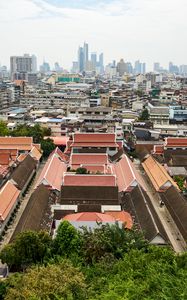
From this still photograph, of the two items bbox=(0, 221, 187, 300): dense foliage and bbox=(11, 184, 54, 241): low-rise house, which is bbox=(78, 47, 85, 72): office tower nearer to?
bbox=(11, 184, 54, 241): low-rise house

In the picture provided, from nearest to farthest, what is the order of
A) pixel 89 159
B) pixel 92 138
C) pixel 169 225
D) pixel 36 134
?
pixel 169 225, pixel 89 159, pixel 92 138, pixel 36 134

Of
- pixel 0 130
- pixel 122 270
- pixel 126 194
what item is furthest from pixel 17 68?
pixel 122 270

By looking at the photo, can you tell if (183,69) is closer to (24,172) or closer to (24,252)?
(24,172)

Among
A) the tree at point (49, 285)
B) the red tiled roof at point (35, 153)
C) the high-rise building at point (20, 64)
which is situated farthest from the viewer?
the high-rise building at point (20, 64)

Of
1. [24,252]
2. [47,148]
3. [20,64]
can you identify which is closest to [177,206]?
[24,252]

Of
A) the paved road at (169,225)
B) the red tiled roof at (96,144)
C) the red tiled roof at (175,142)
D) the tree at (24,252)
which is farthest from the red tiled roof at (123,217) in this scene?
the red tiled roof at (175,142)

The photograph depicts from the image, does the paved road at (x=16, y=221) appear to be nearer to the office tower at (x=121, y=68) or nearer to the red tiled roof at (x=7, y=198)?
the red tiled roof at (x=7, y=198)

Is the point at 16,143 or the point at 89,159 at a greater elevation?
the point at 16,143
